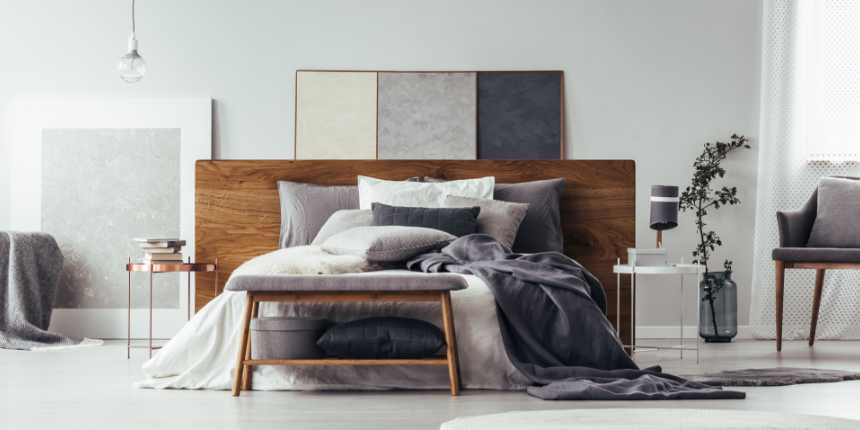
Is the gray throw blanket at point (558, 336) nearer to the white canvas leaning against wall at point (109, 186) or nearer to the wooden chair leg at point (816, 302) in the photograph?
the wooden chair leg at point (816, 302)

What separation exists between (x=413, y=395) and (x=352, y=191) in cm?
167

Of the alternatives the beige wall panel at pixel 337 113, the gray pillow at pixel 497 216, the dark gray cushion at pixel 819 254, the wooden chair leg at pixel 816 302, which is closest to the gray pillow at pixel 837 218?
the wooden chair leg at pixel 816 302

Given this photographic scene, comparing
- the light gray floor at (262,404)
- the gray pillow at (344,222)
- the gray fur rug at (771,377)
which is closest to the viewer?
the light gray floor at (262,404)

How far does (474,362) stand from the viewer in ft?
9.10

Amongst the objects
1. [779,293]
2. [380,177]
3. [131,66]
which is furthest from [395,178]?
[779,293]

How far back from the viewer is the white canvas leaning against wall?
15.5ft

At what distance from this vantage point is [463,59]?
487 cm

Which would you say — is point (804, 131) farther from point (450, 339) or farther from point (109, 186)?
point (109, 186)

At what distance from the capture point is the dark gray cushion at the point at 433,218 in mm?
3557

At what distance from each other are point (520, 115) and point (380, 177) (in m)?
1.18

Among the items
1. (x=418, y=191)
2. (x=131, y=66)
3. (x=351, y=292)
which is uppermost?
(x=131, y=66)

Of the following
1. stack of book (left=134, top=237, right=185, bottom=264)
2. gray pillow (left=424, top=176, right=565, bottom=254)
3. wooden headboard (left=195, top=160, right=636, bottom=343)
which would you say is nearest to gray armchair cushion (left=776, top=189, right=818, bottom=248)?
wooden headboard (left=195, top=160, right=636, bottom=343)

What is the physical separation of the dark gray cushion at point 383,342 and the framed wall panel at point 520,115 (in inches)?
94.6

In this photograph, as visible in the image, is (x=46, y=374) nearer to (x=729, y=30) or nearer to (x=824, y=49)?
(x=729, y=30)
